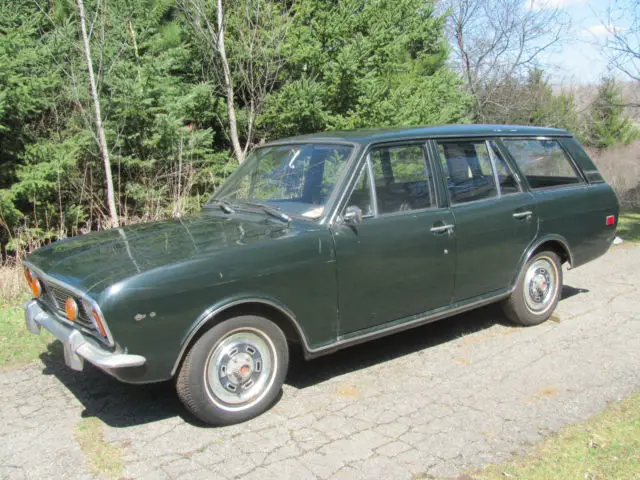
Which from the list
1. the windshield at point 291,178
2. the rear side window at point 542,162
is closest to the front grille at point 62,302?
the windshield at point 291,178

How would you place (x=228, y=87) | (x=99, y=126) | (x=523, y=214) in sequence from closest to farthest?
(x=523, y=214) → (x=99, y=126) → (x=228, y=87)

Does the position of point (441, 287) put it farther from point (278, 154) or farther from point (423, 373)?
point (278, 154)

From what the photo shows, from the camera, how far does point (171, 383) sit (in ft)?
15.0

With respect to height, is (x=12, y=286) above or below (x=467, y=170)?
below

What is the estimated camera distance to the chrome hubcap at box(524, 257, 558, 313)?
558 centimetres

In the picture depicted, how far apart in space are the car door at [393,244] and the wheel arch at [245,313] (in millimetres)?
375

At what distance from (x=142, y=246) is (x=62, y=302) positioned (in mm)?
630

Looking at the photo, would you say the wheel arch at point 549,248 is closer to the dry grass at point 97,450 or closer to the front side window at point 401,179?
the front side window at point 401,179

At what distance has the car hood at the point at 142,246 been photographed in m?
3.59

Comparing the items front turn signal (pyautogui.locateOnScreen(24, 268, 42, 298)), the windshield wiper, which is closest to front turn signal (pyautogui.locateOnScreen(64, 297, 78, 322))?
front turn signal (pyautogui.locateOnScreen(24, 268, 42, 298))

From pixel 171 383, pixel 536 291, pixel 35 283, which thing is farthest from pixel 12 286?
pixel 536 291

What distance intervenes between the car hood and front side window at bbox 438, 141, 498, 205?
158cm

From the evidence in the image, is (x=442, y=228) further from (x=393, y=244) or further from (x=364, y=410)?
(x=364, y=410)

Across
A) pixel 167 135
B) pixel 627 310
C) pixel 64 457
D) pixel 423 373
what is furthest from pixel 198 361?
pixel 167 135
